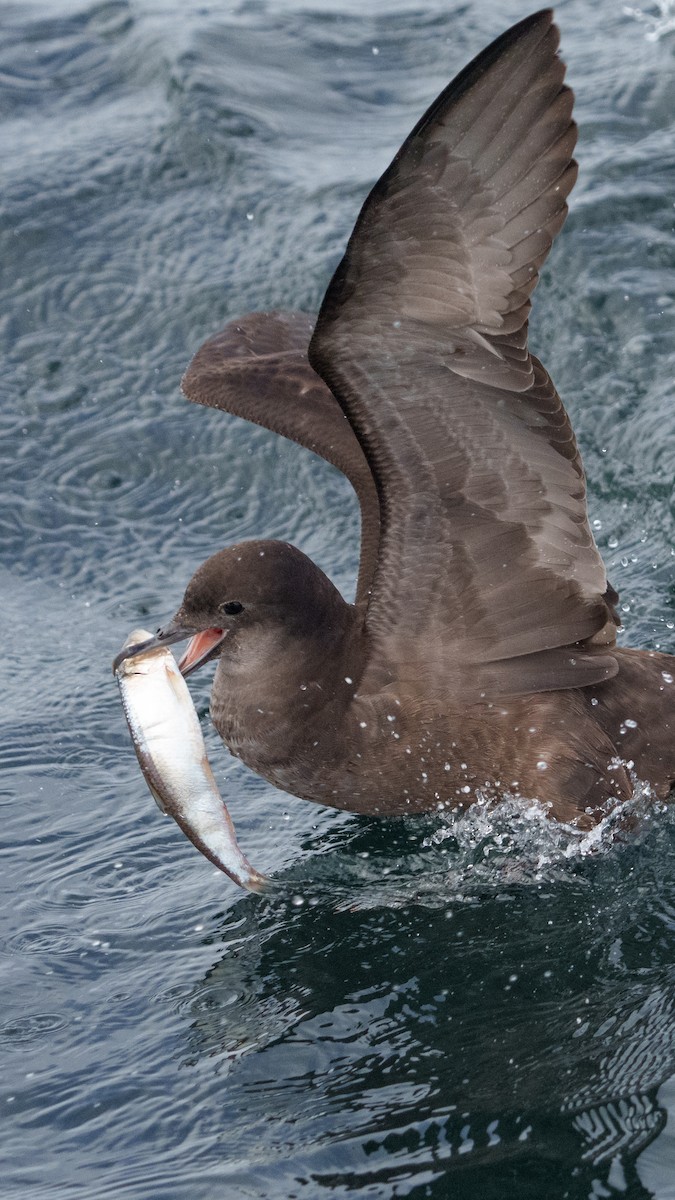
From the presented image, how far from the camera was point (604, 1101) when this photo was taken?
156 inches

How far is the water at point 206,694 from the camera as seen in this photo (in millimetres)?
4031

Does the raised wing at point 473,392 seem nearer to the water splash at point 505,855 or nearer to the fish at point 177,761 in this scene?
the water splash at point 505,855

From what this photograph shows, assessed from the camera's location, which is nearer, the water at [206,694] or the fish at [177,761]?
the water at [206,694]

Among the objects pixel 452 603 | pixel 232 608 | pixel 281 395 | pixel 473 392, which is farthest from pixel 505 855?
pixel 281 395

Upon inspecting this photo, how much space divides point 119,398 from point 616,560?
279 centimetres

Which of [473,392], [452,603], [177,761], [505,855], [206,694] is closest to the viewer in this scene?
[177,761]

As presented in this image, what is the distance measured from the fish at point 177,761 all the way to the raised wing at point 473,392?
891mm

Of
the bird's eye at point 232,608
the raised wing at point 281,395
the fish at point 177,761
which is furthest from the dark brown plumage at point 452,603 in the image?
the raised wing at point 281,395

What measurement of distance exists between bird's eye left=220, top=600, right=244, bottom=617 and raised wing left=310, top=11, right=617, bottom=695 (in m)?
0.43

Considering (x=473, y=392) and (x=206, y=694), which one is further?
(x=206, y=694)

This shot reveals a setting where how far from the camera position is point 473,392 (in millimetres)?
4582

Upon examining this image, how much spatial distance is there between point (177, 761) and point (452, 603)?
1.13m

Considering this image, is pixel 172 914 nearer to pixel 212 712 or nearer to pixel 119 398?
pixel 212 712

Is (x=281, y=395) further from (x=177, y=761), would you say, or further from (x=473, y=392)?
(x=177, y=761)
